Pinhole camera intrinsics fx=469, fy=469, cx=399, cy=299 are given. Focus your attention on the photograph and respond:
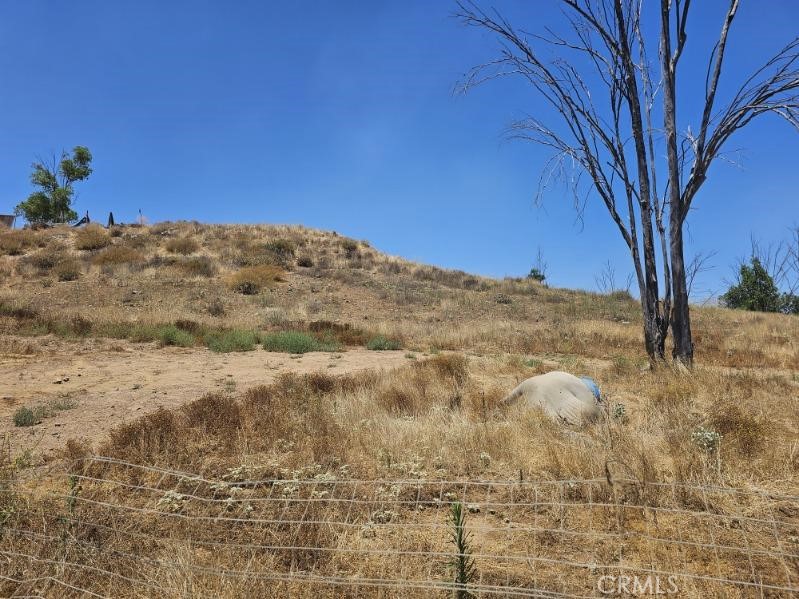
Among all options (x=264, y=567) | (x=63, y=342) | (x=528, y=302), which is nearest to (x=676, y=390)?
(x=264, y=567)

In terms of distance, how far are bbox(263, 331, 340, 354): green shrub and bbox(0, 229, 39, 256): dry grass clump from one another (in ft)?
79.6

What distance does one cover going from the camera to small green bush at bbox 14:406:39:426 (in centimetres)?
633

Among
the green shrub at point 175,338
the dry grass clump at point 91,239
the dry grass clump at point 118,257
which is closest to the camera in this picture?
the green shrub at point 175,338

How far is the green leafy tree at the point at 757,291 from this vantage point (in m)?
34.9

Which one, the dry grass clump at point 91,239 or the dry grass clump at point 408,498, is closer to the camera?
the dry grass clump at point 408,498

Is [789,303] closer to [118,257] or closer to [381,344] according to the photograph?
[381,344]

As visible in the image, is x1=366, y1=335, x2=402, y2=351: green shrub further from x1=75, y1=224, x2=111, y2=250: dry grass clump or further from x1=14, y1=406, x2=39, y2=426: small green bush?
x1=75, y1=224, x2=111, y2=250: dry grass clump

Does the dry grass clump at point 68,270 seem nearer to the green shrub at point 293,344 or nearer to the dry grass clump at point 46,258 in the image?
the dry grass clump at point 46,258

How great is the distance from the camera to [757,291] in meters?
35.5

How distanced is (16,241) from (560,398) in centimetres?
→ 3547

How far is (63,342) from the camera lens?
13.1m

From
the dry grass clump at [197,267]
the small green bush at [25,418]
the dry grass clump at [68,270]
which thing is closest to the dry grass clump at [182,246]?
the dry grass clump at [197,267]

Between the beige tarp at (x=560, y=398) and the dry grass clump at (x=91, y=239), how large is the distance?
32.3m

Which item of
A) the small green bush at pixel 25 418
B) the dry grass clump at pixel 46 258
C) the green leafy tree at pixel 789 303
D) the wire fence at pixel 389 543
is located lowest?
the wire fence at pixel 389 543
